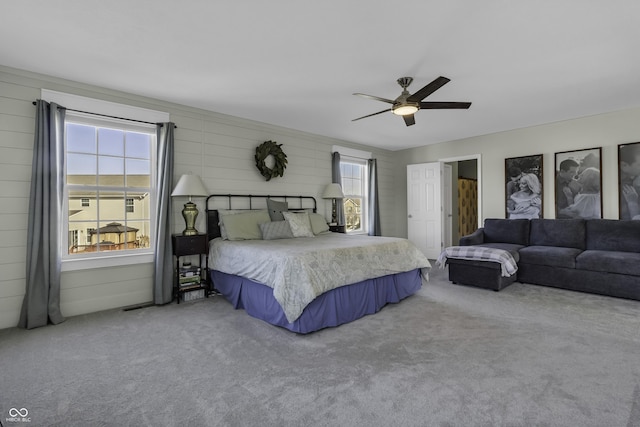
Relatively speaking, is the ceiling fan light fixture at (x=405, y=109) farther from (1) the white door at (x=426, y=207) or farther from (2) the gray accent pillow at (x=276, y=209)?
(1) the white door at (x=426, y=207)

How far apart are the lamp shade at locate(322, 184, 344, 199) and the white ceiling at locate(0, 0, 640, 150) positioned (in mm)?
1623

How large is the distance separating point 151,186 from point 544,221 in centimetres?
574

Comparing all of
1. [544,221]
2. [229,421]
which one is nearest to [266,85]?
[229,421]

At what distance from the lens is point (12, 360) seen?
7.94 feet

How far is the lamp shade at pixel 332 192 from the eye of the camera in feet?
18.4

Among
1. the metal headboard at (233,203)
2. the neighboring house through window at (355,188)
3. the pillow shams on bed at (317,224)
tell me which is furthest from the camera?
the neighboring house through window at (355,188)

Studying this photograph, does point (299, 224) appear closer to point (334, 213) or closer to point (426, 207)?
point (334, 213)

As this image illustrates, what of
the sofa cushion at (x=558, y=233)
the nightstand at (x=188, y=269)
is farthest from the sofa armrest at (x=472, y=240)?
the nightstand at (x=188, y=269)

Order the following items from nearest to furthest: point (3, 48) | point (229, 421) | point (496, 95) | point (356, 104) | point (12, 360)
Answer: point (229, 421) → point (12, 360) → point (3, 48) → point (496, 95) → point (356, 104)

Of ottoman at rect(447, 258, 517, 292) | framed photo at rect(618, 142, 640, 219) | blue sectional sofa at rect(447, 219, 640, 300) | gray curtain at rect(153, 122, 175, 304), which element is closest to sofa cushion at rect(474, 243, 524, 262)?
blue sectional sofa at rect(447, 219, 640, 300)

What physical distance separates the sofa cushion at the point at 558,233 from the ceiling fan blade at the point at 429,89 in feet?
11.0

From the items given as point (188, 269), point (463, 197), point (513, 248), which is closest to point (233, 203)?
point (188, 269)

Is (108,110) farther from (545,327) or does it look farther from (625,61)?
(625,61)

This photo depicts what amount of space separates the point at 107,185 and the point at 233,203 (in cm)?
156
